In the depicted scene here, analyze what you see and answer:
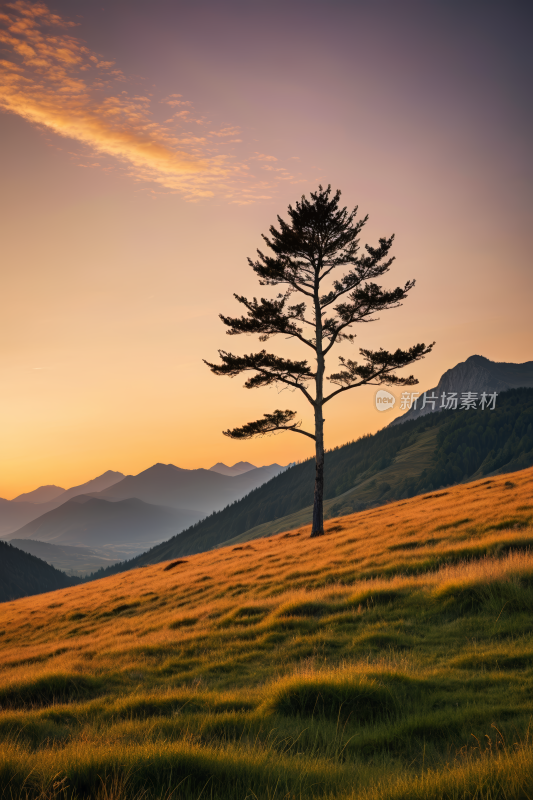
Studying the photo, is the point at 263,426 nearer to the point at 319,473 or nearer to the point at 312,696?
the point at 319,473

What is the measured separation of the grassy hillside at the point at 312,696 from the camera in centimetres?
446

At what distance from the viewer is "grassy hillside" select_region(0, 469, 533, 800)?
446 centimetres

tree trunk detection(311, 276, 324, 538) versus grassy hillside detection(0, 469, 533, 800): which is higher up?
tree trunk detection(311, 276, 324, 538)

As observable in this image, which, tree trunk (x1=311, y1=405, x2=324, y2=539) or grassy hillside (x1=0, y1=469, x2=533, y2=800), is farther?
tree trunk (x1=311, y1=405, x2=324, y2=539)

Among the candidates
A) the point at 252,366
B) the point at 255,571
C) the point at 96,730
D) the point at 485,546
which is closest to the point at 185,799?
the point at 96,730

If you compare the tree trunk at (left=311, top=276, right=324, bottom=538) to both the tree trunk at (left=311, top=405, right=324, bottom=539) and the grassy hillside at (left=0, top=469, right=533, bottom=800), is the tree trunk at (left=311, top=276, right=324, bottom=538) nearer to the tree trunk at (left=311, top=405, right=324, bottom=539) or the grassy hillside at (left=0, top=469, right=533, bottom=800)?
the tree trunk at (left=311, top=405, right=324, bottom=539)

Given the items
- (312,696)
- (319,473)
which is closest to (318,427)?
(319,473)

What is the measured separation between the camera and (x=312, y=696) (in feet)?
22.2

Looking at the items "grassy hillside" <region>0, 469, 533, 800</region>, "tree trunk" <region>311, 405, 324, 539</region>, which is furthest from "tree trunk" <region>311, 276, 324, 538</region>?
"grassy hillside" <region>0, 469, 533, 800</region>

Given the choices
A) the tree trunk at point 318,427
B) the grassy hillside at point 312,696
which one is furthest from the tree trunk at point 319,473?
the grassy hillside at point 312,696

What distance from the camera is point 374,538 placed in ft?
77.3

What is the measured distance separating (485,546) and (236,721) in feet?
35.0

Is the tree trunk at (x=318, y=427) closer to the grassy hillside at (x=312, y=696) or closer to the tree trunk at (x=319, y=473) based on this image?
the tree trunk at (x=319, y=473)

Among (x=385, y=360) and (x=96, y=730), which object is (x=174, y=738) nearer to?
(x=96, y=730)
